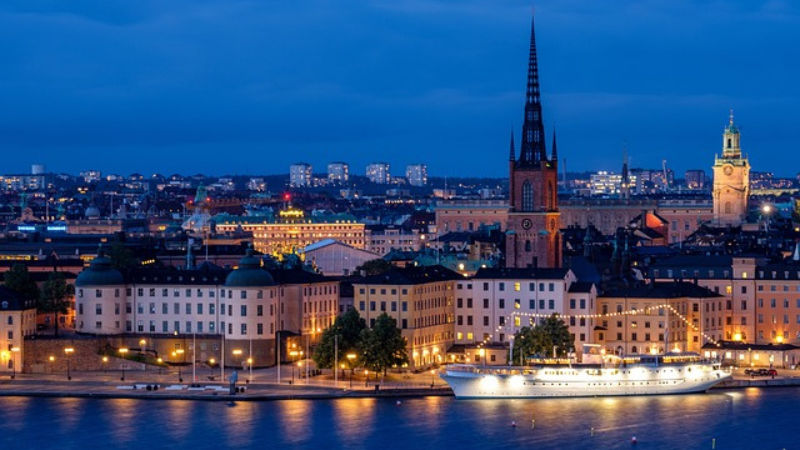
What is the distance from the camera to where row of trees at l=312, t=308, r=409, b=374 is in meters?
61.2

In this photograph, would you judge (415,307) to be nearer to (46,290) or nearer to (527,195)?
(527,195)

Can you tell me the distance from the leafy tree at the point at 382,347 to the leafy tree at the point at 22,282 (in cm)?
1330

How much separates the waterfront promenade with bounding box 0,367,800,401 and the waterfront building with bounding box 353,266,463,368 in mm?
1525

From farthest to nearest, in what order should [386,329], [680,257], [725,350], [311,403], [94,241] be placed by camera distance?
[94,241], [680,257], [725,350], [386,329], [311,403]

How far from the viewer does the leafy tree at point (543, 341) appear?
62000 millimetres

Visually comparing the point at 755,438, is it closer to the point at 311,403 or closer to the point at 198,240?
the point at 311,403

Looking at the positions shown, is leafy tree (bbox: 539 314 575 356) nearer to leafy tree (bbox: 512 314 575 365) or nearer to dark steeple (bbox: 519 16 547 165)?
leafy tree (bbox: 512 314 575 365)

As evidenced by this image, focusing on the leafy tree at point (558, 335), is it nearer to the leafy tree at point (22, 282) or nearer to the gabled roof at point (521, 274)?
the gabled roof at point (521, 274)

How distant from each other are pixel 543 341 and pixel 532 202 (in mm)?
13810

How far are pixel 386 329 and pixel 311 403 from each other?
15.4ft

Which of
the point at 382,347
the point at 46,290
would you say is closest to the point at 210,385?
the point at 382,347

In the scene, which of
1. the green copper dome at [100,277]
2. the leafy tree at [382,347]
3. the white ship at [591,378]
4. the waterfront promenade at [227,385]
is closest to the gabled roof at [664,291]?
the waterfront promenade at [227,385]

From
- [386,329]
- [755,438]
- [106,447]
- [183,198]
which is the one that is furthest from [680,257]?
[183,198]

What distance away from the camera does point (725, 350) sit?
217 ft
